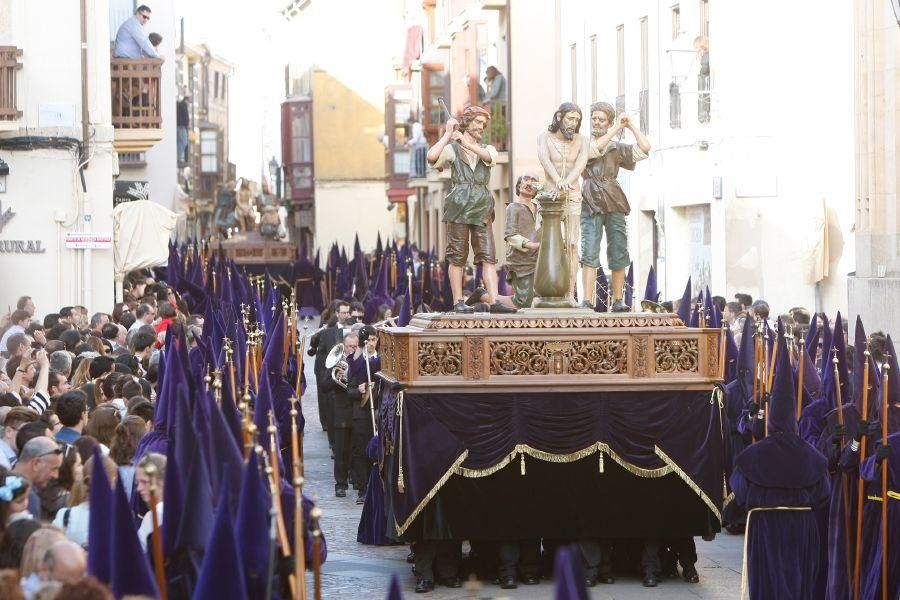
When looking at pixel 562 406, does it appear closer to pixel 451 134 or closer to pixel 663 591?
pixel 663 591

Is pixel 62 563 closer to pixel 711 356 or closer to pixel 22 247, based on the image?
pixel 711 356

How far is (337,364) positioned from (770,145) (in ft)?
39.2

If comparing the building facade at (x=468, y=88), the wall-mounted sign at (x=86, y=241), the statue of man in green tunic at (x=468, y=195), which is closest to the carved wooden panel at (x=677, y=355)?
the statue of man in green tunic at (x=468, y=195)

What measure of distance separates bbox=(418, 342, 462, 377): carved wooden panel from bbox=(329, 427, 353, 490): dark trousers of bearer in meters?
4.46

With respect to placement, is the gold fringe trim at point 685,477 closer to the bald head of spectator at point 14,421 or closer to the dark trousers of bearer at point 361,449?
the bald head of spectator at point 14,421

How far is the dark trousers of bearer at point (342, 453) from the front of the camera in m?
16.3

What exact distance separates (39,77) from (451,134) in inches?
500

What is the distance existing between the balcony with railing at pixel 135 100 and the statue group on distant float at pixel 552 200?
13020 mm

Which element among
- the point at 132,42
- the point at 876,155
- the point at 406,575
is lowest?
the point at 406,575

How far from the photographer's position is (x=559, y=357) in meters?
12.0

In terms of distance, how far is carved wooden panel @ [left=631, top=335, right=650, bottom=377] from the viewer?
12.0m

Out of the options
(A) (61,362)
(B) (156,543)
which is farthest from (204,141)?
(B) (156,543)

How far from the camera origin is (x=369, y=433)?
16.1 m

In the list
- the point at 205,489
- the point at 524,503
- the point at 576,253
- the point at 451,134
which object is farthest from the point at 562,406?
the point at 205,489
